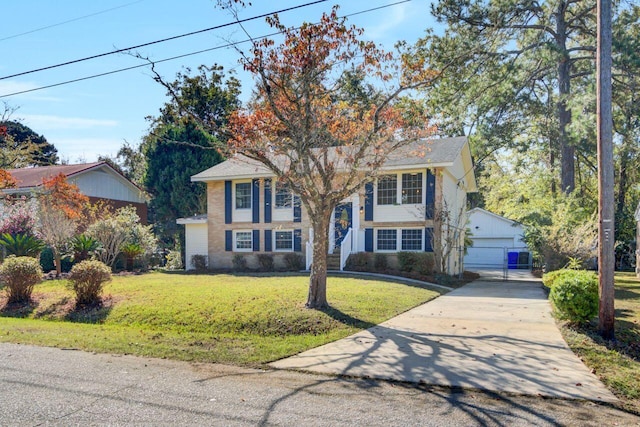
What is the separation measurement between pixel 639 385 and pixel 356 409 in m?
3.74

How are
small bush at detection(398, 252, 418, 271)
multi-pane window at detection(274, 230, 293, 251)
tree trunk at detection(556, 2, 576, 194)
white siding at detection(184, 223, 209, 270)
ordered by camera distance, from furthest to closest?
white siding at detection(184, 223, 209, 270)
multi-pane window at detection(274, 230, 293, 251)
tree trunk at detection(556, 2, 576, 194)
small bush at detection(398, 252, 418, 271)

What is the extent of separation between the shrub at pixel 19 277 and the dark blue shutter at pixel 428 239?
45.7 feet

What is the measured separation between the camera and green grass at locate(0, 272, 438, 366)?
7992 millimetres

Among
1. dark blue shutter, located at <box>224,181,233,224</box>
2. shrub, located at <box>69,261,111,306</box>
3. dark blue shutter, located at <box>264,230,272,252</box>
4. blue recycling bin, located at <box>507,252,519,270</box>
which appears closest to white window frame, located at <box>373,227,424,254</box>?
dark blue shutter, located at <box>264,230,272,252</box>

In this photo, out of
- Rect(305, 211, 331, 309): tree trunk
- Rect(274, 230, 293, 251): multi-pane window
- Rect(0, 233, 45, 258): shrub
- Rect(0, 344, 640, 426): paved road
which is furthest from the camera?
Rect(274, 230, 293, 251): multi-pane window

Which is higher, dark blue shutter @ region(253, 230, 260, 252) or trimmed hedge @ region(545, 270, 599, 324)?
dark blue shutter @ region(253, 230, 260, 252)

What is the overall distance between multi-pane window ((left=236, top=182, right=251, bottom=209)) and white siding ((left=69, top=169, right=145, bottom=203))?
10533 mm

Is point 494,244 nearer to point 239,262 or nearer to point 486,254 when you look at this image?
point 486,254

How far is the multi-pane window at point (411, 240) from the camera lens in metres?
19.9

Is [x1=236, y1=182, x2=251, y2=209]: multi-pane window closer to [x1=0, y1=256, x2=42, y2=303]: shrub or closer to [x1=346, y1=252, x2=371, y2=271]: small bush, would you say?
[x1=346, y1=252, x2=371, y2=271]: small bush

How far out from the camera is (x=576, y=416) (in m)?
4.86

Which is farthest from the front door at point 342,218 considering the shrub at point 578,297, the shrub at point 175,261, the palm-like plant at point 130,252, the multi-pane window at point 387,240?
the shrub at point 578,297

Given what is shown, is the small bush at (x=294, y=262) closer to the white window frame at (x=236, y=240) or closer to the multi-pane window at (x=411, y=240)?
the white window frame at (x=236, y=240)

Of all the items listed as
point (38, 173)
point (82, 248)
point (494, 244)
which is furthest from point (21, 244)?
point (494, 244)
